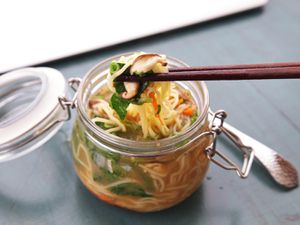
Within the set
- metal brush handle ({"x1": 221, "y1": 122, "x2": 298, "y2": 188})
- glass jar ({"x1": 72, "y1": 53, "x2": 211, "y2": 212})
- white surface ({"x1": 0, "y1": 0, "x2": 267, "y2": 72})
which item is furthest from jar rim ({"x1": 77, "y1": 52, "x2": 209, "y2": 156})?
white surface ({"x1": 0, "y1": 0, "x2": 267, "y2": 72})

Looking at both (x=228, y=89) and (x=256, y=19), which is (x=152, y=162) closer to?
(x=228, y=89)

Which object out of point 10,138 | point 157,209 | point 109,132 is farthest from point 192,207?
point 10,138

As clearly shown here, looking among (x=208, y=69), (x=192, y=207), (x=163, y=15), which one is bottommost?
(x=192, y=207)

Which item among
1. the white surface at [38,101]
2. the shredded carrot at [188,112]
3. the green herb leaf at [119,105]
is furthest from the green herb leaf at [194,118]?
the white surface at [38,101]

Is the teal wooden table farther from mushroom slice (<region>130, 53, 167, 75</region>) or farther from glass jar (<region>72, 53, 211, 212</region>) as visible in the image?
mushroom slice (<region>130, 53, 167, 75</region>)

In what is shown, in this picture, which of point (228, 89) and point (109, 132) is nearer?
point (109, 132)

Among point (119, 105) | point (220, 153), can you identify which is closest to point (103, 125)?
point (119, 105)

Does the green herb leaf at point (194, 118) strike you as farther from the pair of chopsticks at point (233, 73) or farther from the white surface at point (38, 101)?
the white surface at point (38, 101)
